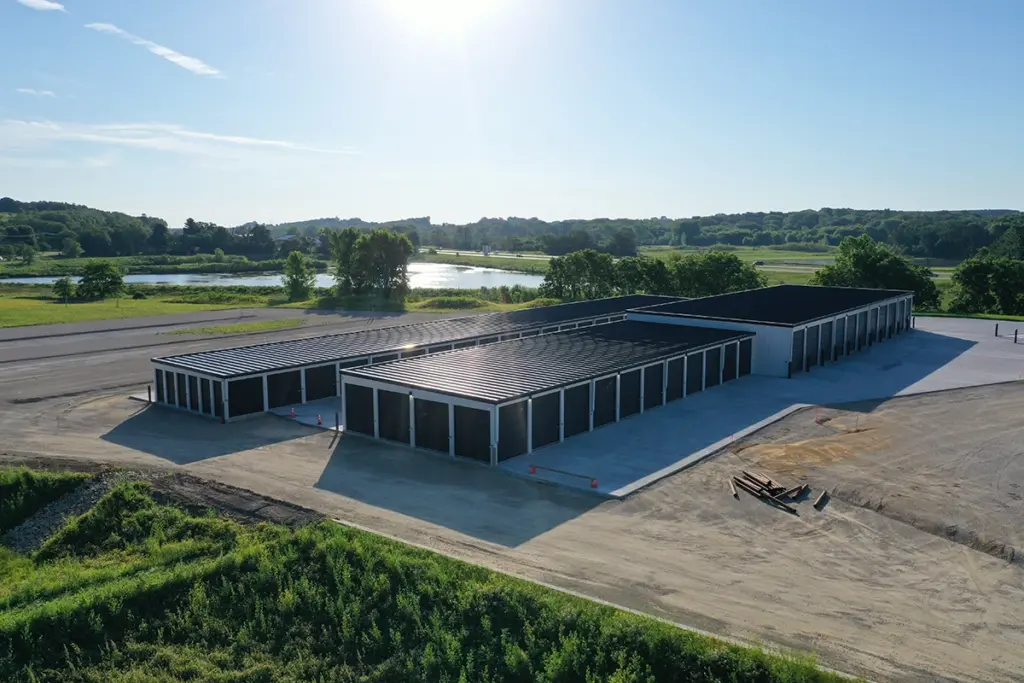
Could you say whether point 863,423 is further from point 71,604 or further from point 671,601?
point 71,604

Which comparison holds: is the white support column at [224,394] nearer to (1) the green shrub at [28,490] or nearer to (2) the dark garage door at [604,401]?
(1) the green shrub at [28,490]

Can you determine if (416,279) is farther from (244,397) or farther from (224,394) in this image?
(224,394)

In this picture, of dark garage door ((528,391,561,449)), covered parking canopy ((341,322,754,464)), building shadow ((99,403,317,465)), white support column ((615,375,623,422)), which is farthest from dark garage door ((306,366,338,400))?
white support column ((615,375,623,422))

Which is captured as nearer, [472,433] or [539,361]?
[472,433]

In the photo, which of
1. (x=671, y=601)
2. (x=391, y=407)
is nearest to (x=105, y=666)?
(x=671, y=601)

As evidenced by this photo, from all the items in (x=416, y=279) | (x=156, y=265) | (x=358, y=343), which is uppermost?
(x=156, y=265)

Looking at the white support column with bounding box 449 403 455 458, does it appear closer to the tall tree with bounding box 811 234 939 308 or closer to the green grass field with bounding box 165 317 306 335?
the green grass field with bounding box 165 317 306 335

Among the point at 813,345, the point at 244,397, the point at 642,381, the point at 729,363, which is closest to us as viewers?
the point at 244,397

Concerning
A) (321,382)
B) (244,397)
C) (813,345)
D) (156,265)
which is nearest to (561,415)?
(321,382)
